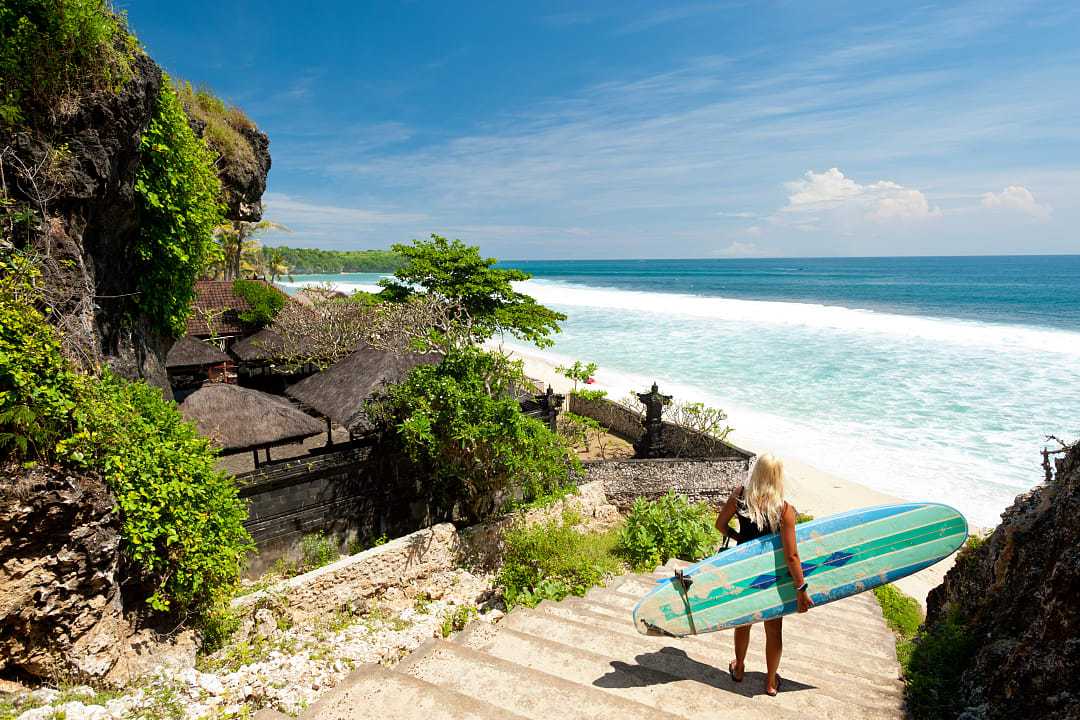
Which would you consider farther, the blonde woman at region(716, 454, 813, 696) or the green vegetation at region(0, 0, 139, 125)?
the green vegetation at region(0, 0, 139, 125)

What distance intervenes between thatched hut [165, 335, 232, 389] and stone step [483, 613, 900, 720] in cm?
1245

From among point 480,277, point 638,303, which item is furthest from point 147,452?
point 638,303

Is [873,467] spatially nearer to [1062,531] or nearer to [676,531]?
[676,531]

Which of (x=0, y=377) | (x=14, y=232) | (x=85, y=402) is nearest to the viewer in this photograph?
(x=0, y=377)

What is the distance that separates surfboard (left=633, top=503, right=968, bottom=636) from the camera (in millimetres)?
3850

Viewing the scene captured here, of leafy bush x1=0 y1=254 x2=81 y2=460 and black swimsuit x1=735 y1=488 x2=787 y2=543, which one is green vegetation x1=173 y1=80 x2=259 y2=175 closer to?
leafy bush x1=0 y1=254 x2=81 y2=460

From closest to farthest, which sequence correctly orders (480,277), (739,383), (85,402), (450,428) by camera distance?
(85,402) < (450,428) < (480,277) < (739,383)

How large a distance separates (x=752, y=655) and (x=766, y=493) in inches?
63.7

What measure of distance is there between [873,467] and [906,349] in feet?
66.3

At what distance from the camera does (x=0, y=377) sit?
156 inches

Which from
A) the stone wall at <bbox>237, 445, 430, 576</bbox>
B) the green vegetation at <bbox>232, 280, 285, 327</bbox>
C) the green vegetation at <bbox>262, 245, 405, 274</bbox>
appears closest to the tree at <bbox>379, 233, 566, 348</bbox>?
the green vegetation at <bbox>232, 280, 285, 327</bbox>

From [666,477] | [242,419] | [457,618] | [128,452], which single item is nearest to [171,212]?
[242,419]

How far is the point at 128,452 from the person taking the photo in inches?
178

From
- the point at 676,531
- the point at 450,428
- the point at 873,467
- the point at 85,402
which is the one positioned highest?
the point at 85,402
